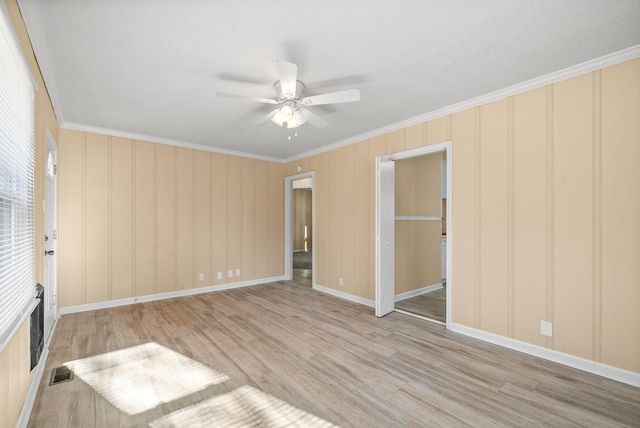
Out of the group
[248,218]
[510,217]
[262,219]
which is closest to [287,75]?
[510,217]

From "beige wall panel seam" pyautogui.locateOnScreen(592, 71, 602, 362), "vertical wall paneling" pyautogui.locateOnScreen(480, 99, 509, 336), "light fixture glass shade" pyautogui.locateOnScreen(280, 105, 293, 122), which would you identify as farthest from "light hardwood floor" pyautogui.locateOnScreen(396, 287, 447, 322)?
"light fixture glass shade" pyautogui.locateOnScreen(280, 105, 293, 122)

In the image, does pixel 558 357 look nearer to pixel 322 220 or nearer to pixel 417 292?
pixel 417 292

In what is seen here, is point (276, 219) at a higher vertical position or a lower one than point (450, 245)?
higher

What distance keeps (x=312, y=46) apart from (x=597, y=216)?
2.82 meters

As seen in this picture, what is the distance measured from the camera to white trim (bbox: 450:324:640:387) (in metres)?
2.29

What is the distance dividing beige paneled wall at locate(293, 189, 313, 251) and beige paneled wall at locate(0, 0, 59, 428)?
27.9ft

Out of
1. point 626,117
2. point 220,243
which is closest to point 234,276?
point 220,243

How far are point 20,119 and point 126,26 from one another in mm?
920

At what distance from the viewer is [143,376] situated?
2.42m

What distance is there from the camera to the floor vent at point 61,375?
7.66ft

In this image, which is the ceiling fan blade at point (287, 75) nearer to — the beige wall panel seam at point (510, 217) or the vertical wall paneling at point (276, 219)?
the beige wall panel seam at point (510, 217)

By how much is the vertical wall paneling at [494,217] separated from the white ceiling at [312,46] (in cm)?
37

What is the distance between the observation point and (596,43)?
2172 millimetres

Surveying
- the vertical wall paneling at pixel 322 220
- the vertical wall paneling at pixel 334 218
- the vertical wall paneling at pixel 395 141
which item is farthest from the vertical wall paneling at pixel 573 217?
the vertical wall paneling at pixel 322 220
